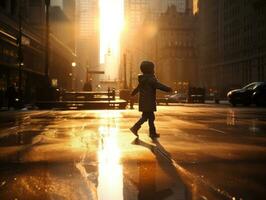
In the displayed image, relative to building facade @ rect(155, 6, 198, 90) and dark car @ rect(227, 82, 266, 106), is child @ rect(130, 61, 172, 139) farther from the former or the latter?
building facade @ rect(155, 6, 198, 90)

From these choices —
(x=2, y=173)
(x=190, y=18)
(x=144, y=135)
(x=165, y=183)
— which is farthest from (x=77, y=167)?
(x=190, y=18)

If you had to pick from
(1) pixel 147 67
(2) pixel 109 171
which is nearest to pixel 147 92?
(1) pixel 147 67

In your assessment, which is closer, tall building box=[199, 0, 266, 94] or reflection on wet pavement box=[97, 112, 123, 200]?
reflection on wet pavement box=[97, 112, 123, 200]

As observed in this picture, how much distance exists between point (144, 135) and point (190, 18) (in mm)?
131049

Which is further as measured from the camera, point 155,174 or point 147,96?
point 147,96

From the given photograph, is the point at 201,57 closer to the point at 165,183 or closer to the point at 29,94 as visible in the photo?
the point at 29,94

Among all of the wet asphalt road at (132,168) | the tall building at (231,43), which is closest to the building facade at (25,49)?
the wet asphalt road at (132,168)

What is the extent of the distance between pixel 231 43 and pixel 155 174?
9939 centimetres

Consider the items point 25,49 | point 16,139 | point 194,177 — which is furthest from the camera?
point 25,49

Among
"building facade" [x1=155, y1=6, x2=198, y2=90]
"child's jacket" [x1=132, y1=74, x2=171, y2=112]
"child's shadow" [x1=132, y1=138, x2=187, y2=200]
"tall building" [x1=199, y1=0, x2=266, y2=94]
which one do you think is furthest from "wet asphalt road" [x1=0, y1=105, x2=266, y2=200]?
"building facade" [x1=155, y1=6, x2=198, y2=90]

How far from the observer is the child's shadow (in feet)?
13.5

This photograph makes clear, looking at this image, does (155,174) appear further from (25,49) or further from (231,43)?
(231,43)

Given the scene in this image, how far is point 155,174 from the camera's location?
5.13 m

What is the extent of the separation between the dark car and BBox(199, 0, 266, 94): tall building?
43233 mm
